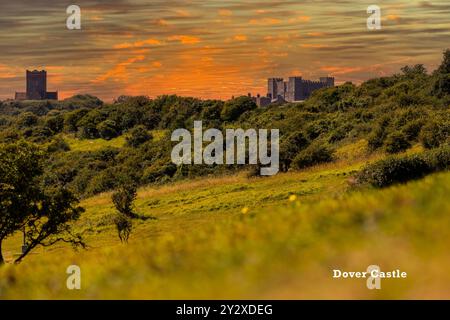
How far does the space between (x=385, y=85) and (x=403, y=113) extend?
4464cm

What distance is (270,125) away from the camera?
3551 inches

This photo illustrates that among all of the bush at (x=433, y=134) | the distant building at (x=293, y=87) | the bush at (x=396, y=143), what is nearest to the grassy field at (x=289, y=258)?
the bush at (x=433, y=134)

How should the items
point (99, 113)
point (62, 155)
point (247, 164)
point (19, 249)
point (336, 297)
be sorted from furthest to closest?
point (99, 113) → point (62, 155) → point (247, 164) → point (19, 249) → point (336, 297)

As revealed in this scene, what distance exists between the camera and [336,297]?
714 cm

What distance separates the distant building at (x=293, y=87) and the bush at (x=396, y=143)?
367ft

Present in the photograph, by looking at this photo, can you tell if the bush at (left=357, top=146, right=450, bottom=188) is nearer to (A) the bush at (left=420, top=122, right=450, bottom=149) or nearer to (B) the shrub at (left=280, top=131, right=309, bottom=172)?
(A) the bush at (left=420, top=122, right=450, bottom=149)

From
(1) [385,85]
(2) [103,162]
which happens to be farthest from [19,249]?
(1) [385,85]
